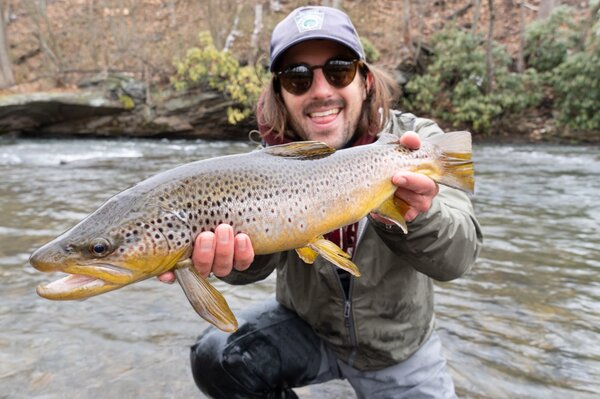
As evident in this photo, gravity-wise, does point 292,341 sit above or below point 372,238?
below

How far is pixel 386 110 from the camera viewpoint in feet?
9.08

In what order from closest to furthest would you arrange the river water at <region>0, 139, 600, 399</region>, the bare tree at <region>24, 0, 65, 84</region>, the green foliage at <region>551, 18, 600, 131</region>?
the river water at <region>0, 139, 600, 399</region> → the green foliage at <region>551, 18, 600, 131</region> → the bare tree at <region>24, 0, 65, 84</region>

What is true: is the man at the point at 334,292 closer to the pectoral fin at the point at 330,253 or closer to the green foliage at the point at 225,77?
the pectoral fin at the point at 330,253

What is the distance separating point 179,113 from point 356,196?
16.9 metres

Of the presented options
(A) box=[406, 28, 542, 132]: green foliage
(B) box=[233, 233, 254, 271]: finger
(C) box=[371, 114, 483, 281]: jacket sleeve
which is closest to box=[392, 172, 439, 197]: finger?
(C) box=[371, 114, 483, 281]: jacket sleeve

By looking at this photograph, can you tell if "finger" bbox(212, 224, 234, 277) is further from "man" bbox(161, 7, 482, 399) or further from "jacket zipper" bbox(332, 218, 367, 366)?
"jacket zipper" bbox(332, 218, 367, 366)

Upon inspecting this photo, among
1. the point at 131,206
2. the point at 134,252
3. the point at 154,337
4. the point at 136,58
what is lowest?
the point at 154,337

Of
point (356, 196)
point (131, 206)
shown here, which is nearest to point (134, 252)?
point (131, 206)

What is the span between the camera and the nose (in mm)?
2664

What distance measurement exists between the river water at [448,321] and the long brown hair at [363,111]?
150 cm

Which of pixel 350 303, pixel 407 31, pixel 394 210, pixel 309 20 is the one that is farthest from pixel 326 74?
pixel 407 31

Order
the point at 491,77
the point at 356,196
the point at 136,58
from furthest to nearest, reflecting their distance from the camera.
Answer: the point at 136,58 < the point at 491,77 < the point at 356,196

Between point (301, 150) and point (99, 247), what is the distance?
0.80 m

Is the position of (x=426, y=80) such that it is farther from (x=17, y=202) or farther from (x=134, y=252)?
(x=134, y=252)
